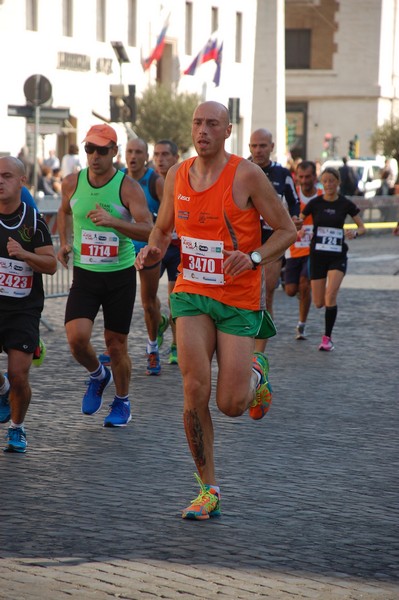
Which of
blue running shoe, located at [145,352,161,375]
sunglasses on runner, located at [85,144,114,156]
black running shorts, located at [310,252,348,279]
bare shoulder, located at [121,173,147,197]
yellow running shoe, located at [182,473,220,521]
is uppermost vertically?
sunglasses on runner, located at [85,144,114,156]

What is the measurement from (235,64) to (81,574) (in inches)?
2035

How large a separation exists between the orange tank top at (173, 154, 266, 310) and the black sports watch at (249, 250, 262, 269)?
0.13 meters

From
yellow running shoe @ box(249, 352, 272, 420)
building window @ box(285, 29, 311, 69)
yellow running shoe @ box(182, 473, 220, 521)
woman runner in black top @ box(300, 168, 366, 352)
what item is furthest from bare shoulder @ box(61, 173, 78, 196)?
building window @ box(285, 29, 311, 69)

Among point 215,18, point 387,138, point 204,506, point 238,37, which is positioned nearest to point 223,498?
point 204,506

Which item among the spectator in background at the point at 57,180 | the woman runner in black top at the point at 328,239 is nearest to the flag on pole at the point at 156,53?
the spectator in background at the point at 57,180

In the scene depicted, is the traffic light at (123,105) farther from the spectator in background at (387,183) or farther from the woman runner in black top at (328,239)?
the spectator in background at (387,183)

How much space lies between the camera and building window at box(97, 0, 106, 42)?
4497 centimetres

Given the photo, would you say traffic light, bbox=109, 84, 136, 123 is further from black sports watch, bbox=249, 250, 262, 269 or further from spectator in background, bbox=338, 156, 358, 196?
black sports watch, bbox=249, 250, 262, 269

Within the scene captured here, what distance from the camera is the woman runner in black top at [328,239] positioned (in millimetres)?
13367

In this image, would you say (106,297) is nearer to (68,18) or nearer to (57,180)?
(57,180)

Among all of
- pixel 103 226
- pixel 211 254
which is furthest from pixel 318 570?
pixel 103 226

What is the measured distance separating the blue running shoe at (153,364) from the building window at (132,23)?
1441 inches

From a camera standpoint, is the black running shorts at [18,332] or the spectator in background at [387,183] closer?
the black running shorts at [18,332]

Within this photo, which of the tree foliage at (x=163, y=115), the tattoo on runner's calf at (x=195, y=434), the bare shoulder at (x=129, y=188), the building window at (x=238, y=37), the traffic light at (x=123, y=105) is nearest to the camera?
the tattoo on runner's calf at (x=195, y=434)
